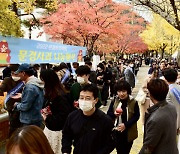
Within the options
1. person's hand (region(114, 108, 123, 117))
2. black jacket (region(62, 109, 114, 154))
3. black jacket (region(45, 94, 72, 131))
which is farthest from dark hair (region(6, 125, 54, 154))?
person's hand (region(114, 108, 123, 117))

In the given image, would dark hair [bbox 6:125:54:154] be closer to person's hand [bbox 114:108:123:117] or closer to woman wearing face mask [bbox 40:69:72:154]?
woman wearing face mask [bbox 40:69:72:154]

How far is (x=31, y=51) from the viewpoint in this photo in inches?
325

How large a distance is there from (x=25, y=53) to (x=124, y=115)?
14.2 ft

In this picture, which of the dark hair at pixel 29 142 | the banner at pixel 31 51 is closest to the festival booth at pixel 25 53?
the banner at pixel 31 51

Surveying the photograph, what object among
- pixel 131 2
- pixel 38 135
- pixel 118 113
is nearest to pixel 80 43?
pixel 131 2

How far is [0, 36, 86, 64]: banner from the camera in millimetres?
7027

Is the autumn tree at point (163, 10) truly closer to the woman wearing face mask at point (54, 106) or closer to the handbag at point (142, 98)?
the handbag at point (142, 98)

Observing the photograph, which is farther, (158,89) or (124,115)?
(124,115)

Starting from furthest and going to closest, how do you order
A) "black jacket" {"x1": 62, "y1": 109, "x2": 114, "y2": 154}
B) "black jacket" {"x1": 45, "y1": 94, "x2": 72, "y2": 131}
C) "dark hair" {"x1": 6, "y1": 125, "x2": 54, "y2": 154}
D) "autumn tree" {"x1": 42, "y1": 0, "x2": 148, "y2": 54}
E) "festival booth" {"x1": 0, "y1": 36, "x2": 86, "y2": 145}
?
"autumn tree" {"x1": 42, "y1": 0, "x2": 148, "y2": 54}
"festival booth" {"x1": 0, "y1": 36, "x2": 86, "y2": 145}
"black jacket" {"x1": 45, "y1": 94, "x2": 72, "y2": 131}
"black jacket" {"x1": 62, "y1": 109, "x2": 114, "y2": 154}
"dark hair" {"x1": 6, "y1": 125, "x2": 54, "y2": 154}

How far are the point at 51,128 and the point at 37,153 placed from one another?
7.80ft

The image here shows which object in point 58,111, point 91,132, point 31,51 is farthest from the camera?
point 31,51

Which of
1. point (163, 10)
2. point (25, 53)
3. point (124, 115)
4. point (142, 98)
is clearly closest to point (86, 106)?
point (124, 115)

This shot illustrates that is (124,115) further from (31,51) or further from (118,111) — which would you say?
(31,51)

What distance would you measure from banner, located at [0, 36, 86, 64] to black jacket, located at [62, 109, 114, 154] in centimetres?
417
